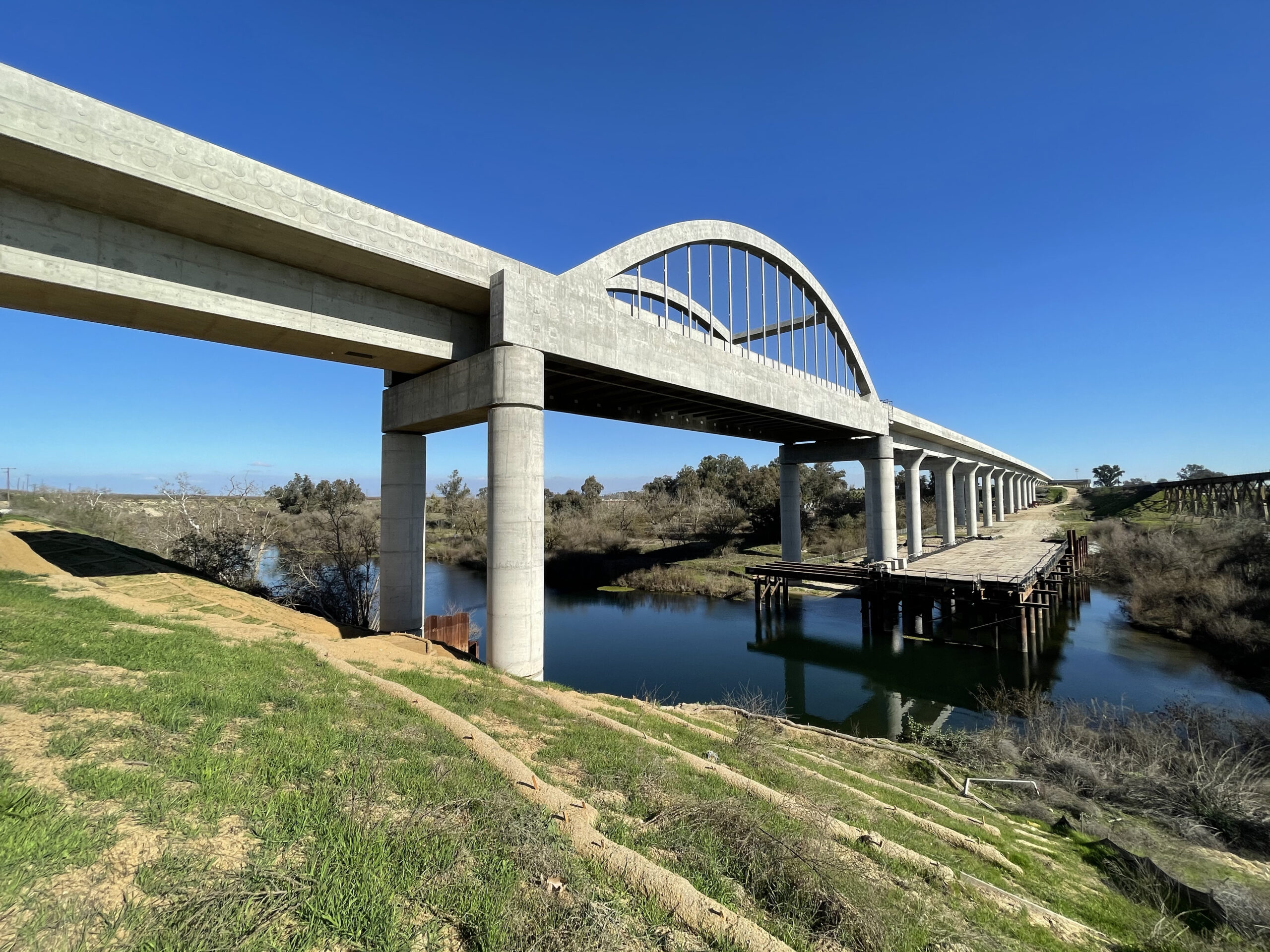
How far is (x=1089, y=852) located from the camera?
7.44m

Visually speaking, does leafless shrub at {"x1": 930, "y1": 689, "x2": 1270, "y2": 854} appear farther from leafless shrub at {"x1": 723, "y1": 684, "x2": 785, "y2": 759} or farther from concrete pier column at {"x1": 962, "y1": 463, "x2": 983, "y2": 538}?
concrete pier column at {"x1": 962, "y1": 463, "x2": 983, "y2": 538}

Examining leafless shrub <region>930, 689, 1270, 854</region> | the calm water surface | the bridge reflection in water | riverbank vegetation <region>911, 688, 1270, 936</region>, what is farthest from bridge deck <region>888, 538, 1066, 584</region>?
riverbank vegetation <region>911, 688, 1270, 936</region>

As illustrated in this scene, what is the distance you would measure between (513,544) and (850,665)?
54.6ft

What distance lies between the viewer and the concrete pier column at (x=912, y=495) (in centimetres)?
3650

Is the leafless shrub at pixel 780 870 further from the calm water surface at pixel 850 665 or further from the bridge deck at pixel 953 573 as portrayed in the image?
the bridge deck at pixel 953 573

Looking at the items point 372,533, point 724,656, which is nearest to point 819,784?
point 724,656

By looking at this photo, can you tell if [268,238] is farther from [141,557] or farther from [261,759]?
[141,557]

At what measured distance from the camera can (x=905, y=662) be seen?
72.1 feet

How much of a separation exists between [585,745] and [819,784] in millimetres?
3488

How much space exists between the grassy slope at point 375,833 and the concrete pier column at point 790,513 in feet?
89.8

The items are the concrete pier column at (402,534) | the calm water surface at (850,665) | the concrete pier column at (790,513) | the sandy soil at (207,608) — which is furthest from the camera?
the concrete pier column at (790,513)

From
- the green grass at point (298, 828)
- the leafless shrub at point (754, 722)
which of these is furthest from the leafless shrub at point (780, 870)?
the leafless shrub at point (754, 722)

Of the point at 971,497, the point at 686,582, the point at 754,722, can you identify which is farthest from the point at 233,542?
the point at 971,497

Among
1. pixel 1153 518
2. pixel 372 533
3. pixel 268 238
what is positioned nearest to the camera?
pixel 268 238
